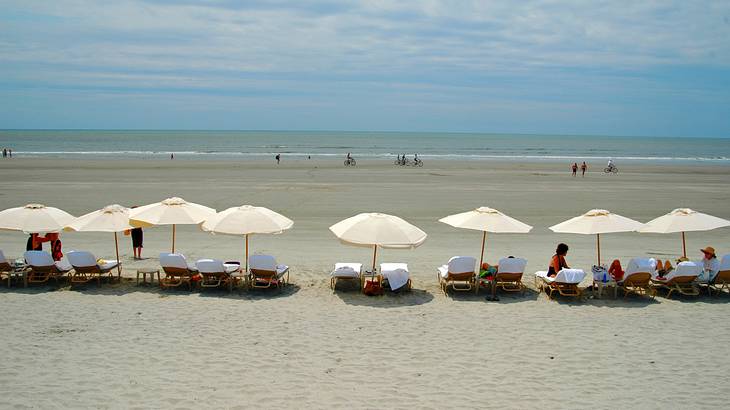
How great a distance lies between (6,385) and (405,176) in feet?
103

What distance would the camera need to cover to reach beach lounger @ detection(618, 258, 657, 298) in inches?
400

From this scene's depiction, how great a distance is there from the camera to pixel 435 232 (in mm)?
17109

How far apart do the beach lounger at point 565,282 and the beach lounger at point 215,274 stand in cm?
569

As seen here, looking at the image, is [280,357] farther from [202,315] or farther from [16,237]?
[16,237]

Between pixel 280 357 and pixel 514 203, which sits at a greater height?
pixel 514 203

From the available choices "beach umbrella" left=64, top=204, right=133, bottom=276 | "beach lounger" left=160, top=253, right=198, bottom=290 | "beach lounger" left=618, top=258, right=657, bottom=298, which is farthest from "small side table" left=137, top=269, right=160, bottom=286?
"beach lounger" left=618, top=258, right=657, bottom=298

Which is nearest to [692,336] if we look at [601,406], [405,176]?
[601,406]

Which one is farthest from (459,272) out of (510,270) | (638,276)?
(638,276)

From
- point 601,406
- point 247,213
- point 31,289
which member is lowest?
point 601,406

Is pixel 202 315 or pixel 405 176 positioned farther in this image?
pixel 405 176

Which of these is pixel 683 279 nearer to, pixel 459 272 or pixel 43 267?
pixel 459 272

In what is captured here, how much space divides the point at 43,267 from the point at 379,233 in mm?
6186

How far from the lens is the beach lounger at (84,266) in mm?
10375

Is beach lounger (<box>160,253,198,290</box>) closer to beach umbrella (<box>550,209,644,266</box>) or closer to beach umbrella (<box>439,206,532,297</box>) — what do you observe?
beach umbrella (<box>439,206,532,297</box>)
